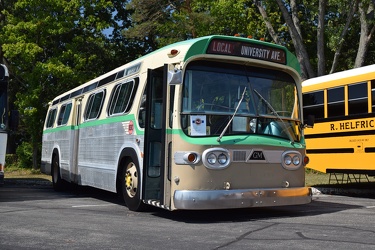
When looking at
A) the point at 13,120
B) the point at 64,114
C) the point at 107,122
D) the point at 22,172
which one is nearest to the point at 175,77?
the point at 107,122

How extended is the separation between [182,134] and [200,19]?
21.3 meters

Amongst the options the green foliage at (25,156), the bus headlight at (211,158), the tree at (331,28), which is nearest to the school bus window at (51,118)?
the bus headlight at (211,158)

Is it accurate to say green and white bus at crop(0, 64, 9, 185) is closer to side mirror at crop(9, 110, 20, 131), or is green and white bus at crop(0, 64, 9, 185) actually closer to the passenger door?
side mirror at crop(9, 110, 20, 131)

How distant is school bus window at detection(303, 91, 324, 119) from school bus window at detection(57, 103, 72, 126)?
255 inches

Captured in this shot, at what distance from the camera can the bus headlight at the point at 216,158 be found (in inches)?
334

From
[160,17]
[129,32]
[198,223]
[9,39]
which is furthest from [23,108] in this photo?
[198,223]

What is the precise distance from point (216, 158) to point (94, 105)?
5096 millimetres

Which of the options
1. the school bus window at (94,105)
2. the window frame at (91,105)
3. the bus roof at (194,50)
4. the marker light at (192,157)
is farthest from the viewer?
the school bus window at (94,105)

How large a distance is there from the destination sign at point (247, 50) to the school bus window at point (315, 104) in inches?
193

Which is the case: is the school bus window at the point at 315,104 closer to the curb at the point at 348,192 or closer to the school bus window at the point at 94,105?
the curb at the point at 348,192

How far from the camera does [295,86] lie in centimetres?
988

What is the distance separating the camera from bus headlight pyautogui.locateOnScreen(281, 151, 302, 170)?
30.1 ft

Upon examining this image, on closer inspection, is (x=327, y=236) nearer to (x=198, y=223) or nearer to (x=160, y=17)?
(x=198, y=223)

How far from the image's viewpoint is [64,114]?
15.7 m
